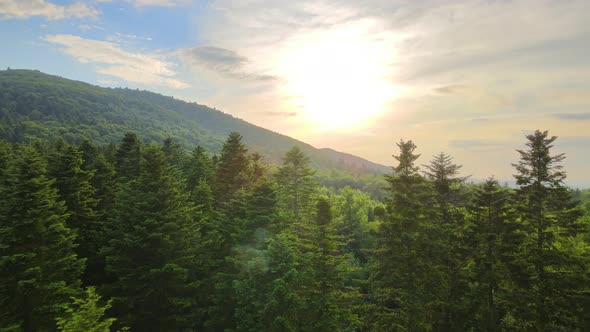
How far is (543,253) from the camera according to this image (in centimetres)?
2233

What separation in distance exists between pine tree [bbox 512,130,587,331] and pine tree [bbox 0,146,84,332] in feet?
93.3

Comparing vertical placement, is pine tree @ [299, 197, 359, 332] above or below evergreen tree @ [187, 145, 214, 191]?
below

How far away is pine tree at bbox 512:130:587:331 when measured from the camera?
21734mm

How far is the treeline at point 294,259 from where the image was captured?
65.8ft

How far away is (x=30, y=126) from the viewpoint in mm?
182875

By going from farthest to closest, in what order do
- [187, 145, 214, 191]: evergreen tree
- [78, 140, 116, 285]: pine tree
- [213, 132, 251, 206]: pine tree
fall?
1. [187, 145, 214, 191]: evergreen tree
2. [213, 132, 251, 206]: pine tree
3. [78, 140, 116, 285]: pine tree

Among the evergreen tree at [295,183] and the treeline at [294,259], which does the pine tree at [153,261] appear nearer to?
the treeline at [294,259]

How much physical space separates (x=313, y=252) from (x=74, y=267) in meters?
15.4

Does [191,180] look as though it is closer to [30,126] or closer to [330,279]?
[330,279]

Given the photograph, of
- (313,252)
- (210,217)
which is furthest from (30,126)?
(313,252)

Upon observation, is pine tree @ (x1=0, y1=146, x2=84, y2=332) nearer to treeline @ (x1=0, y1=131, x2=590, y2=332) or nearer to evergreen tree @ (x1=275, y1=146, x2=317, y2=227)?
treeline @ (x1=0, y1=131, x2=590, y2=332)

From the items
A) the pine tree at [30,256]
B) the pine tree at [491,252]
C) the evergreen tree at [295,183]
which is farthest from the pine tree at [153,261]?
the pine tree at [491,252]

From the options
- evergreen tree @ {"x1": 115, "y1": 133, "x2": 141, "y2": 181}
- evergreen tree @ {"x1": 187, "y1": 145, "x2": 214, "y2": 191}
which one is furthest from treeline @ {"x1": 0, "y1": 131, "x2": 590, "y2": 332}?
evergreen tree @ {"x1": 187, "y1": 145, "x2": 214, "y2": 191}

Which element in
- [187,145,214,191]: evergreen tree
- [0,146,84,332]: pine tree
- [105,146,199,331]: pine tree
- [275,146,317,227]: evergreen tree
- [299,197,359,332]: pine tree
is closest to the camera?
[0,146,84,332]: pine tree
